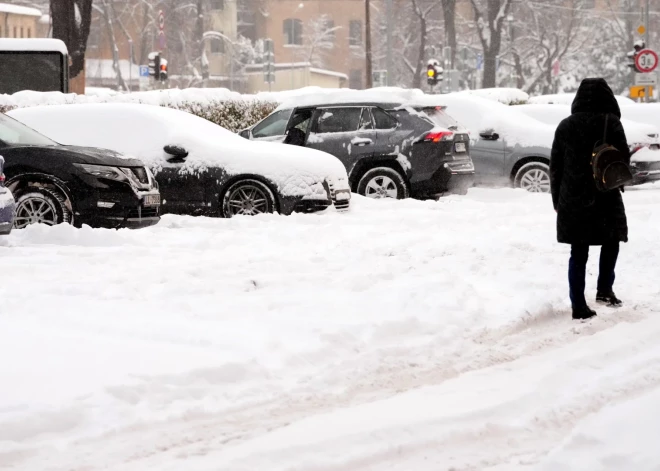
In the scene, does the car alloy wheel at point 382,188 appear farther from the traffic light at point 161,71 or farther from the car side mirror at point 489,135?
the traffic light at point 161,71

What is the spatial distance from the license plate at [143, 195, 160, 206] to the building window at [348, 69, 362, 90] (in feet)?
272

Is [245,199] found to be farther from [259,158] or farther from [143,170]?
[143,170]

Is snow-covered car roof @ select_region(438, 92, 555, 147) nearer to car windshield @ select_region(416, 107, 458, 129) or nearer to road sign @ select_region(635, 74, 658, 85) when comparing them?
car windshield @ select_region(416, 107, 458, 129)

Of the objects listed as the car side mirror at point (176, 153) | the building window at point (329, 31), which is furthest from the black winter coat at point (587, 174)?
the building window at point (329, 31)

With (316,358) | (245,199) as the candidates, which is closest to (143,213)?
(245,199)

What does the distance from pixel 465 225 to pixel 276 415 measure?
831 centimetres

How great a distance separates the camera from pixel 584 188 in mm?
8039

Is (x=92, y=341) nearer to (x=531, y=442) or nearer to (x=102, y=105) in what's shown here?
(x=531, y=442)

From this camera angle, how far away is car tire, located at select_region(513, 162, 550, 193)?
60.6 ft

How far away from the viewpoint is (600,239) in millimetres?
8070

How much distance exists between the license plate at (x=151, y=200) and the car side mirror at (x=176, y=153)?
114 centimetres

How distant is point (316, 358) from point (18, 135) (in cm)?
687

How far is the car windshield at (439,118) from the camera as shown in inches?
671

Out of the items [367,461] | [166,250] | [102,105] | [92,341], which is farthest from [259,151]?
[367,461]
